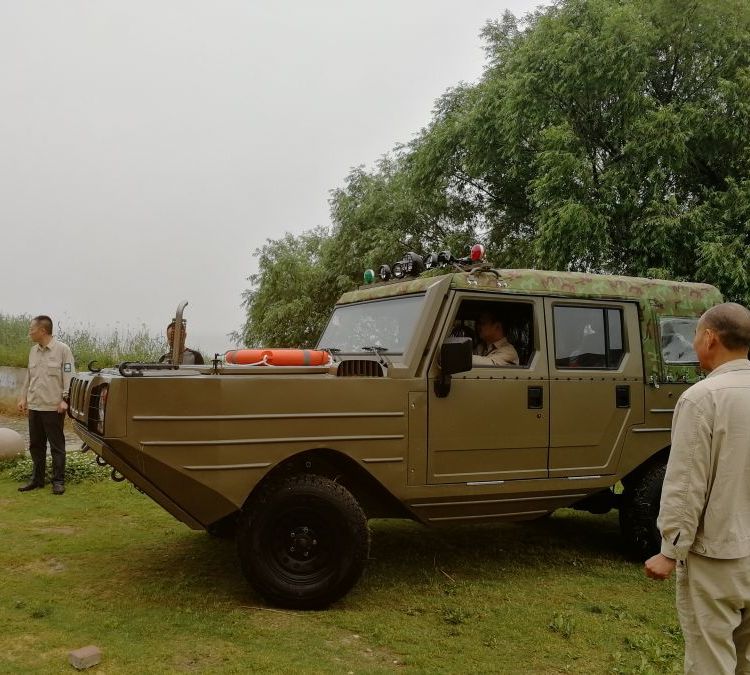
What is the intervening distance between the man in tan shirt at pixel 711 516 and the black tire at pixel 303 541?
2217 mm

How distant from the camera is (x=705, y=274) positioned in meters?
13.7

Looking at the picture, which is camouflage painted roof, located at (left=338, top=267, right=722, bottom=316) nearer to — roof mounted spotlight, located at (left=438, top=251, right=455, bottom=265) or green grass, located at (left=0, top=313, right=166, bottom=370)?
roof mounted spotlight, located at (left=438, top=251, right=455, bottom=265)

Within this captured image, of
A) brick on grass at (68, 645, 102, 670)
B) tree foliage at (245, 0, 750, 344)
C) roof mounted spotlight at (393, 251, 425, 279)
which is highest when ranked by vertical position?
tree foliage at (245, 0, 750, 344)

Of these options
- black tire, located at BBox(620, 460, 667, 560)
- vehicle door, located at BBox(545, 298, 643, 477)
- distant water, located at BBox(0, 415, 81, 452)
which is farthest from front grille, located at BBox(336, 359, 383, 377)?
distant water, located at BBox(0, 415, 81, 452)

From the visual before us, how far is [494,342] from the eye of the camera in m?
5.63

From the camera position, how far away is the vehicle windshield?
208 inches

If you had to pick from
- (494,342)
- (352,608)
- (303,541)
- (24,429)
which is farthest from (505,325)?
(24,429)

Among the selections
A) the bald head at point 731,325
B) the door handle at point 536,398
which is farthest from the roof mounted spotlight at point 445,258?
the bald head at point 731,325

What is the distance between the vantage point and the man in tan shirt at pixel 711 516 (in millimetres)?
2697

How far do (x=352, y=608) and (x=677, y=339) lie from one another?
328 centimetres

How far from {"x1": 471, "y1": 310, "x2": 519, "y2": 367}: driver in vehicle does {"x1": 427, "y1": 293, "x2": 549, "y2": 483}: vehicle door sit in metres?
0.05

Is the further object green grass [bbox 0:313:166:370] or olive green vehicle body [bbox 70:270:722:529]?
green grass [bbox 0:313:166:370]

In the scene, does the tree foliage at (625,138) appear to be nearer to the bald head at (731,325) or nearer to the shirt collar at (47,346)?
the shirt collar at (47,346)

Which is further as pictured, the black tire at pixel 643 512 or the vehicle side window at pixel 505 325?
the black tire at pixel 643 512
